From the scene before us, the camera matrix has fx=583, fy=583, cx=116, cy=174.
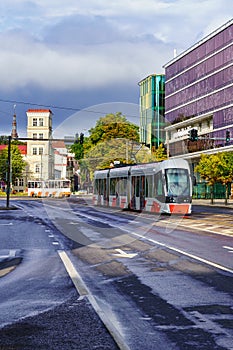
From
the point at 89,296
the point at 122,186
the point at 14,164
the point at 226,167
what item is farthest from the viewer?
the point at 14,164

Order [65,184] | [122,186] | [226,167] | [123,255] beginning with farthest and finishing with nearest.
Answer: [65,184] → [226,167] → [122,186] → [123,255]

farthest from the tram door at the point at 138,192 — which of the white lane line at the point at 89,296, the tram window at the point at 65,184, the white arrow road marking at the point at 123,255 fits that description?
the tram window at the point at 65,184

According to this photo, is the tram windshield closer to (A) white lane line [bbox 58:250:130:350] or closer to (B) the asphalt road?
(B) the asphalt road

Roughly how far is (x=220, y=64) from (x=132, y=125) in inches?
1087

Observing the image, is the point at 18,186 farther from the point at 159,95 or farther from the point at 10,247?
the point at 10,247

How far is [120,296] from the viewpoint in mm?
9250

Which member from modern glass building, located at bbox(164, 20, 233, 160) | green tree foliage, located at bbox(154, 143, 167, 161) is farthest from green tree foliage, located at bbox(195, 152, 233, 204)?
green tree foliage, located at bbox(154, 143, 167, 161)

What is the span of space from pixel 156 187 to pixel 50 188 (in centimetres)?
6023

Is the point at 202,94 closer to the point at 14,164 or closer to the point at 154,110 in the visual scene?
the point at 154,110

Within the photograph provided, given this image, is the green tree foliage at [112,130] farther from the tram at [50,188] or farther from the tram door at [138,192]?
the tram door at [138,192]

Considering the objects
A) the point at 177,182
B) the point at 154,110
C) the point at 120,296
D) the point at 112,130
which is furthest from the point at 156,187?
the point at 154,110

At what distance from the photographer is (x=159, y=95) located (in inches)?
4154

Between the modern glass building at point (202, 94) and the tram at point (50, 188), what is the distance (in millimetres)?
18216

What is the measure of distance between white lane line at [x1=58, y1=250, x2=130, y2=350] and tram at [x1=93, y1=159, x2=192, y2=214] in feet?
68.6
